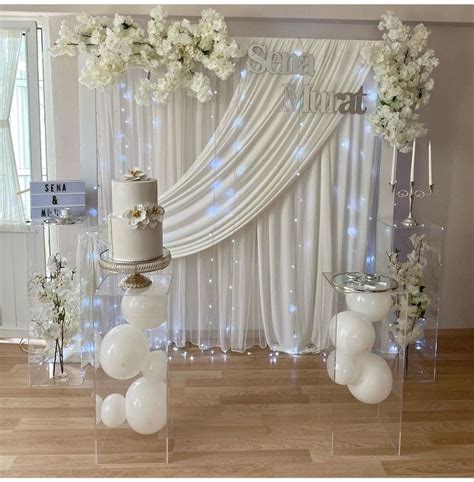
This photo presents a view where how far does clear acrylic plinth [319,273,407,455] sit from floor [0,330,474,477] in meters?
0.11

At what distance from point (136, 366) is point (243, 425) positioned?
0.77m

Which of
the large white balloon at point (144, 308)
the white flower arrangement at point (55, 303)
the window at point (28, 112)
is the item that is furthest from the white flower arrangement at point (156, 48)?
the large white balloon at point (144, 308)

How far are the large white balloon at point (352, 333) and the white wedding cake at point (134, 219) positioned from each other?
939 mm

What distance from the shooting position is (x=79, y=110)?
13.7 ft

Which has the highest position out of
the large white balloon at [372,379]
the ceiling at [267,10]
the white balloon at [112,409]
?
the ceiling at [267,10]

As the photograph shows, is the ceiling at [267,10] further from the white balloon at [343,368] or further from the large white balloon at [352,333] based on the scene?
the white balloon at [343,368]

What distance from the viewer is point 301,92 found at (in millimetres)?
4051

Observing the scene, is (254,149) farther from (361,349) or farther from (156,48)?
(361,349)

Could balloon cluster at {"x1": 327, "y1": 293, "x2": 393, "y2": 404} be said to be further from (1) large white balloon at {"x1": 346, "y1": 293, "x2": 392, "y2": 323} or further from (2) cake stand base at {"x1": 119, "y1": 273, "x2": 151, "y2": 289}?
(2) cake stand base at {"x1": 119, "y1": 273, "x2": 151, "y2": 289}

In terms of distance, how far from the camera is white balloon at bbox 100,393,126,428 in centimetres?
308

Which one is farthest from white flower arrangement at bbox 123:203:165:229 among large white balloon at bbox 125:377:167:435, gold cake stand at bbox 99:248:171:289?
large white balloon at bbox 125:377:167:435

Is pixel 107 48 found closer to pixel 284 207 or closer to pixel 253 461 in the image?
pixel 284 207

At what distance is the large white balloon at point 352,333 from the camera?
3.00 m

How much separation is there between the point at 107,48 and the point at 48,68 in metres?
0.78
